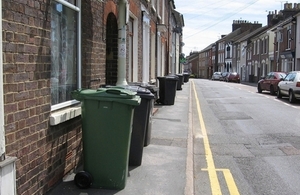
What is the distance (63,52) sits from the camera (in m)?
5.13

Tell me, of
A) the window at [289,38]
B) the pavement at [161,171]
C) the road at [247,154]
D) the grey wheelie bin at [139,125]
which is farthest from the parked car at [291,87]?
the window at [289,38]

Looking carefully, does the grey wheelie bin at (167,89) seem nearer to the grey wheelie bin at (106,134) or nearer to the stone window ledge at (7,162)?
the grey wheelie bin at (106,134)

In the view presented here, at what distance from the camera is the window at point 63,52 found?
478cm

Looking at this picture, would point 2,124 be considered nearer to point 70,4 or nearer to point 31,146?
point 31,146

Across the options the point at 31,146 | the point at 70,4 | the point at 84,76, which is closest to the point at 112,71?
the point at 84,76

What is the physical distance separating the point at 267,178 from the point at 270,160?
3.98ft

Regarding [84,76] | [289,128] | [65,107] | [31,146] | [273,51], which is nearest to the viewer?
[31,146]

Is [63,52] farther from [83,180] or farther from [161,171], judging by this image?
[161,171]

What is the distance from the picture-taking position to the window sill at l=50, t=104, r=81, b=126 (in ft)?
14.4

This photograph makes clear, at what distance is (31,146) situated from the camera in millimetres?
3902

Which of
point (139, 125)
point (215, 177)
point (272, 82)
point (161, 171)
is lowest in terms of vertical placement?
point (215, 177)

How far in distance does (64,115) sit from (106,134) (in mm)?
626

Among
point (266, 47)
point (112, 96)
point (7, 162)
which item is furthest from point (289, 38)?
point (7, 162)

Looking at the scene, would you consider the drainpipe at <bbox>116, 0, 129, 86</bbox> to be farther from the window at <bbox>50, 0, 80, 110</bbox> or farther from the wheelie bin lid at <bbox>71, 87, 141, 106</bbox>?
the wheelie bin lid at <bbox>71, 87, 141, 106</bbox>
